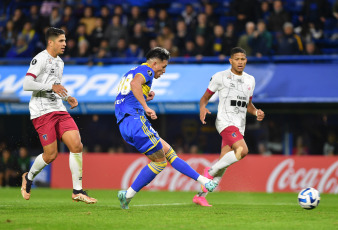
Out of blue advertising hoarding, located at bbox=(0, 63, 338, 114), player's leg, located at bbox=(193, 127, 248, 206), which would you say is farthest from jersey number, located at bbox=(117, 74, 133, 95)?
blue advertising hoarding, located at bbox=(0, 63, 338, 114)

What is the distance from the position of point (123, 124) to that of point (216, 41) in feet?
31.0

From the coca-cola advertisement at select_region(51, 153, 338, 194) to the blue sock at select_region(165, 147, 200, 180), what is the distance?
7.27m

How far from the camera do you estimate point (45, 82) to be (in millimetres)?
9578

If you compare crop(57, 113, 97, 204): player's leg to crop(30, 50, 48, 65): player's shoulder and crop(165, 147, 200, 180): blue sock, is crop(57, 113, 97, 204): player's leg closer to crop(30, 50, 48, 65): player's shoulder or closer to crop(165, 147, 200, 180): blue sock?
crop(30, 50, 48, 65): player's shoulder

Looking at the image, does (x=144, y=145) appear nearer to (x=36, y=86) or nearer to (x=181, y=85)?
(x=36, y=86)

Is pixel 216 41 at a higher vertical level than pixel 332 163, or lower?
higher

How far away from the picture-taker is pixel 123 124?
896 centimetres

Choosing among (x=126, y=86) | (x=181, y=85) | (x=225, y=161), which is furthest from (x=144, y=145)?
(x=181, y=85)

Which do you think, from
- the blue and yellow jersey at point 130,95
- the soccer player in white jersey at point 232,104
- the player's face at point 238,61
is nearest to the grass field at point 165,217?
the soccer player in white jersey at point 232,104

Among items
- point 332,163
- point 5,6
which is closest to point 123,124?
point 332,163

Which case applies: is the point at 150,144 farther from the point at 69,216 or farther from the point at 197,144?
the point at 197,144

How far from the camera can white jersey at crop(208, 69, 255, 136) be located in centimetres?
1048

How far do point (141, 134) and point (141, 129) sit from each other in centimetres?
7

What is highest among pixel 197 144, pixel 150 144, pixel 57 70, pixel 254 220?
pixel 57 70
